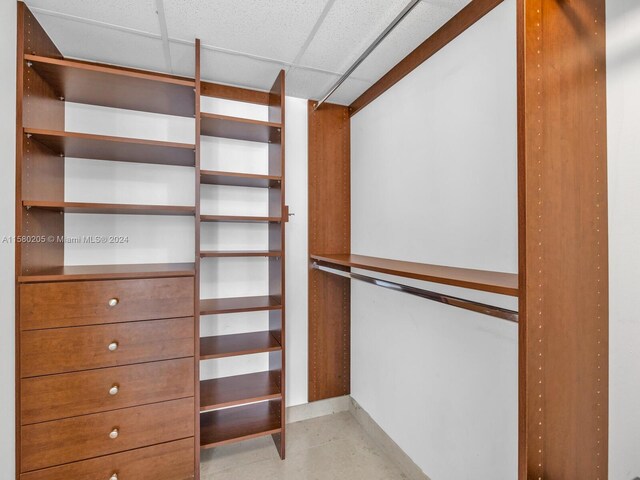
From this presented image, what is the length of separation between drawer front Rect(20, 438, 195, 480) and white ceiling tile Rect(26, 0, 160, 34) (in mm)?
2049

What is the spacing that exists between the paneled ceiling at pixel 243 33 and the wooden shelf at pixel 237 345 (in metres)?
1.67

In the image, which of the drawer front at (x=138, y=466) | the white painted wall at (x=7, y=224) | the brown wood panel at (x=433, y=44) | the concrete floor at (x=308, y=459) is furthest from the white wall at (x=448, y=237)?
the white painted wall at (x=7, y=224)

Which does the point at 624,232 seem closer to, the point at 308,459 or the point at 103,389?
the point at 308,459

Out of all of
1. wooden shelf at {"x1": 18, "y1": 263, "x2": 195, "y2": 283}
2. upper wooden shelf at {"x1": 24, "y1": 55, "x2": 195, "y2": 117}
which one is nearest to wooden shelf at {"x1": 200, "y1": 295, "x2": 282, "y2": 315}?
wooden shelf at {"x1": 18, "y1": 263, "x2": 195, "y2": 283}

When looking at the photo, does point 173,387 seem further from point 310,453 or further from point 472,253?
point 472,253

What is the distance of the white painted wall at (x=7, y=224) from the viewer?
1295mm

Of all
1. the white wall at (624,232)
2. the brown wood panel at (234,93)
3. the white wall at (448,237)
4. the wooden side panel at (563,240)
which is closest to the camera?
the wooden side panel at (563,240)

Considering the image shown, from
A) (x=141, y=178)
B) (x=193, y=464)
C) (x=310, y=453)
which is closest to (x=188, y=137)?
(x=141, y=178)

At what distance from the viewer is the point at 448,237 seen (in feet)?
4.92

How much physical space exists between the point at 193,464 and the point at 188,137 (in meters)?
1.87

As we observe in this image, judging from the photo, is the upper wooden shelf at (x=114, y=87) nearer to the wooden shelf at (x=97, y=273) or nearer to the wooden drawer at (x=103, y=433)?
the wooden shelf at (x=97, y=273)

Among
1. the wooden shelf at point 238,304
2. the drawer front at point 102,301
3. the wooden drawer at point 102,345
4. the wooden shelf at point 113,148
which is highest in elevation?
the wooden shelf at point 113,148

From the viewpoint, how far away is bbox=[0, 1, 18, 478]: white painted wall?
129cm

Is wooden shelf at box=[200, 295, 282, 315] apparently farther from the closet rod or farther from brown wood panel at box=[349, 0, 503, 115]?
brown wood panel at box=[349, 0, 503, 115]
